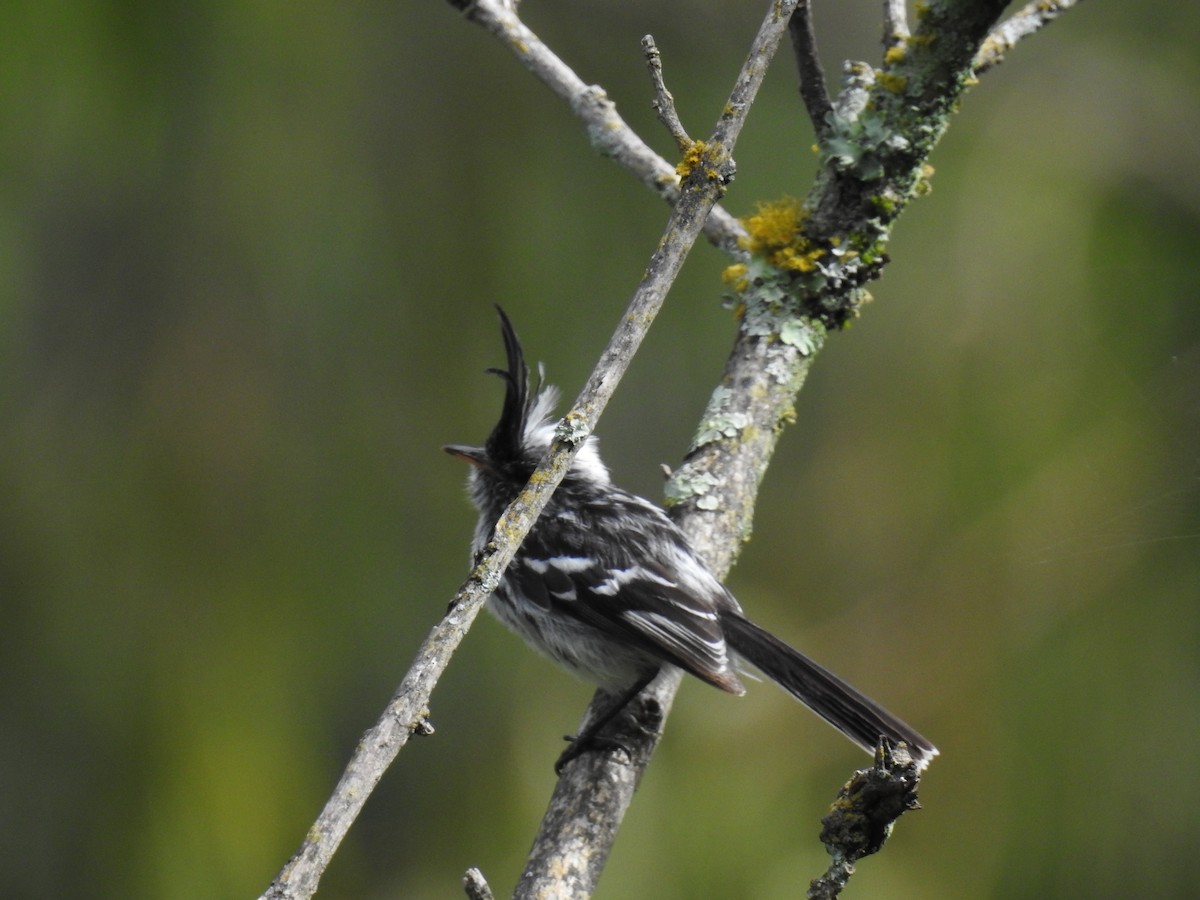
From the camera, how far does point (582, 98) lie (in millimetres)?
3375

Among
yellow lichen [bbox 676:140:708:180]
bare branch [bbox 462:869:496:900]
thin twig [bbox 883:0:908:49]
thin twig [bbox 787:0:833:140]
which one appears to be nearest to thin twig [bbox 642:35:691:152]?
yellow lichen [bbox 676:140:708:180]

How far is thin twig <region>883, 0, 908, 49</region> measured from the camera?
127 inches

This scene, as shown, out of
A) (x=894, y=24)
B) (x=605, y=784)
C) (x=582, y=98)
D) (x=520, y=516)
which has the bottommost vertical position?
(x=605, y=784)

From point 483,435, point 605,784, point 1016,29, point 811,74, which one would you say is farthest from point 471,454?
point 1016,29

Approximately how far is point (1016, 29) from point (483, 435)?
3.32 metres

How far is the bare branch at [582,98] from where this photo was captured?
10.9 feet

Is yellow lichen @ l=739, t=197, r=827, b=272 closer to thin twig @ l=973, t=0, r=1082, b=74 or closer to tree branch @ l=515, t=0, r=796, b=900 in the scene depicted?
thin twig @ l=973, t=0, r=1082, b=74

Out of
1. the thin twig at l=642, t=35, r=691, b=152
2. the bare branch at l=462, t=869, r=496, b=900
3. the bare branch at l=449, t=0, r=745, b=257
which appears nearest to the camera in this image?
the bare branch at l=462, t=869, r=496, b=900

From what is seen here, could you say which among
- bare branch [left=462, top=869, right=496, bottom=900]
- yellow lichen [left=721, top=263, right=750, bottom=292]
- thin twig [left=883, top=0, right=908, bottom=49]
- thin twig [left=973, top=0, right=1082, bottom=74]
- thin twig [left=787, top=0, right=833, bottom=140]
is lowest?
bare branch [left=462, top=869, right=496, bottom=900]

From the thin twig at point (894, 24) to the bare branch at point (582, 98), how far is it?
761 millimetres

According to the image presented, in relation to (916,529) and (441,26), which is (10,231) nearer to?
(441,26)

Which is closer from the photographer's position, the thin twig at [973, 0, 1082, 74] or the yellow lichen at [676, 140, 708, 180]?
the yellow lichen at [676, 140, 708, 180]

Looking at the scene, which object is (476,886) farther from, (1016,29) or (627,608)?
(1016,29)

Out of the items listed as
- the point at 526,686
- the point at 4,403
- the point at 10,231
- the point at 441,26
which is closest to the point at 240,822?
the point at 526,686
